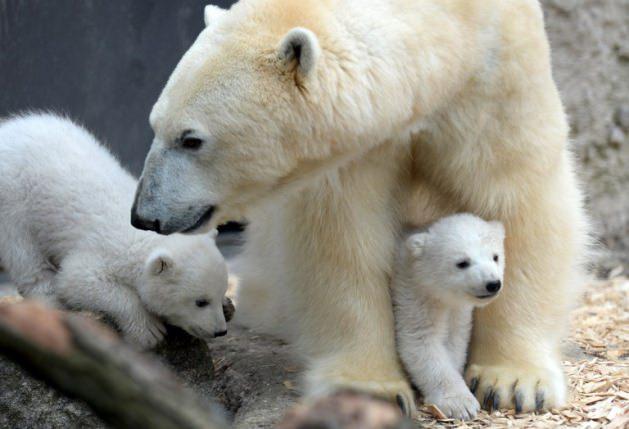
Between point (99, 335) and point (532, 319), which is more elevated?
point (99, 335)

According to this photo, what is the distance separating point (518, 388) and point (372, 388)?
1.73 feet

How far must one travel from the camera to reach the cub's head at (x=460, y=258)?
311 cm

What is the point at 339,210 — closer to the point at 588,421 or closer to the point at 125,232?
the point at 125,232

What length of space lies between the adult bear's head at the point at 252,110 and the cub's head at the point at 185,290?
0.68 m

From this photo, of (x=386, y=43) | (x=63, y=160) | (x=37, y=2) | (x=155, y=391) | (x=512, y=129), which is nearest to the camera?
(x=155, y=391)

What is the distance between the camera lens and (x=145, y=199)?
2861mm

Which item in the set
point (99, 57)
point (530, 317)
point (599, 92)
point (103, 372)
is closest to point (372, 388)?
point (530, 317)

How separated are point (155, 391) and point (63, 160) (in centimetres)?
270

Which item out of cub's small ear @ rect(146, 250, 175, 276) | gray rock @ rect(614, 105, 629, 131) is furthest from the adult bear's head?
gray rock @ rect(614, 105, 629, 131)

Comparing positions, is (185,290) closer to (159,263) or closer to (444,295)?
(159,263)

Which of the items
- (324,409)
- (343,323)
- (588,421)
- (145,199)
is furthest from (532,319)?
(324,409)

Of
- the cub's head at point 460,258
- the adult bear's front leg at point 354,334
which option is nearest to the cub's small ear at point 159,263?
the adult bear's front leg at point 354,334

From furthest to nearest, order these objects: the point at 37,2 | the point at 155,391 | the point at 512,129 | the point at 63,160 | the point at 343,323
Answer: the point at 37,2, the point at 63,160, the point at 343,323, the point at 512,129, the point at 155,391

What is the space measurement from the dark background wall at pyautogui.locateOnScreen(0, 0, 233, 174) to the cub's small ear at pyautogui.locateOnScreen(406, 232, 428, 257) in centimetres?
244
